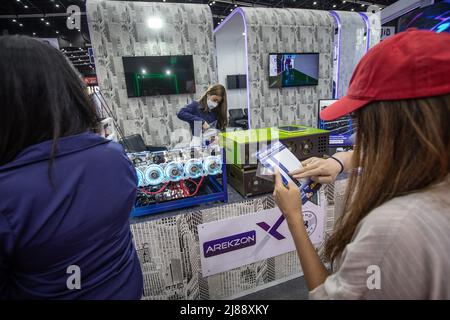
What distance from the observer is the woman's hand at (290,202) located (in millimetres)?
840

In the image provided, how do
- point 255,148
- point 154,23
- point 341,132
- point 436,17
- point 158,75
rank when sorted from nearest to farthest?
point 255,148
point 341,132
point 436,17
point 154,23
point 158,75

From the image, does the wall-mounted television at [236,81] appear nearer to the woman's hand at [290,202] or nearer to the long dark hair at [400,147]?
the woman's hand at [290,202]

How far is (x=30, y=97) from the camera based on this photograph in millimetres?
588

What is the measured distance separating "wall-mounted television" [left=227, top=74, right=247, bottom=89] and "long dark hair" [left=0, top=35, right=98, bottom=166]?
23.6ft

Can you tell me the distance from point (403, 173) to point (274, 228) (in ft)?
4.00

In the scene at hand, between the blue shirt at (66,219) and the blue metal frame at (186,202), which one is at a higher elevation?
the blue shirt at (66,219)

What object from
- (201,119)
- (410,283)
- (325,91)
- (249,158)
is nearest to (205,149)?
(249,158)

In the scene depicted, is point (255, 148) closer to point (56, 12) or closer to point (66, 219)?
point (66, 219)

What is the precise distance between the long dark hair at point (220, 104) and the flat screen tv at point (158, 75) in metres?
1.48

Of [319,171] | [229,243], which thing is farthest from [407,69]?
[229,243]

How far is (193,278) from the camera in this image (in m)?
1.54

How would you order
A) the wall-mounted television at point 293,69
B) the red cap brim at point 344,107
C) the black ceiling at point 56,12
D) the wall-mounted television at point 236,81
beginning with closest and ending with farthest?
the red cap brim at point 344,107, the wall-mounted television at point 293,69, the wall-mounted television at point 236,81, the black ceiling at point 56,12

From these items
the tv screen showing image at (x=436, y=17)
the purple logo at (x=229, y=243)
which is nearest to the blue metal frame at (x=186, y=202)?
the purple logo at (x=229, y=243)

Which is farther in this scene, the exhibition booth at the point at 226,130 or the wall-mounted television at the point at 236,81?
the wall-mounted television at the point at 236,81
